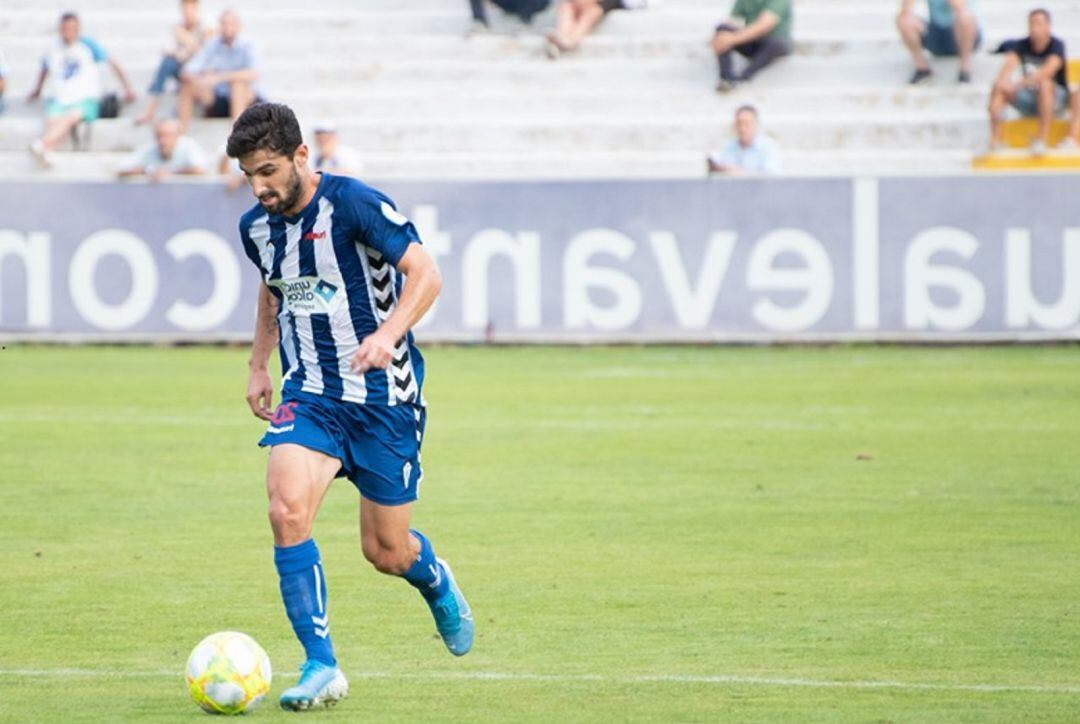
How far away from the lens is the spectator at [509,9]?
83.5ft

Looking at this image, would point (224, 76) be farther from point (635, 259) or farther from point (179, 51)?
point (635, 259)

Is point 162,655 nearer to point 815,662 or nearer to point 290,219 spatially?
point 290,219

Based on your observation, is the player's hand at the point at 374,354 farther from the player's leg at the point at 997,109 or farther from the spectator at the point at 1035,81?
the player's leg at the point at 997,109

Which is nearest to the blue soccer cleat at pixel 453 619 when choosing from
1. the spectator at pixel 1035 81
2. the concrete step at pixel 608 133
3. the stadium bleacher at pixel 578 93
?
the stadium bleacher at pixel 578 93

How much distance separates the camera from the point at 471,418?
586 inches

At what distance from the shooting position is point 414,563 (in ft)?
22.7

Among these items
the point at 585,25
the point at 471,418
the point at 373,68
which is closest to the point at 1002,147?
the point at 585,25

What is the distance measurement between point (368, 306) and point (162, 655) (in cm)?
142

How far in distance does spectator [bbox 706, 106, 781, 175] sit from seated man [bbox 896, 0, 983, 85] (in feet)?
11.3

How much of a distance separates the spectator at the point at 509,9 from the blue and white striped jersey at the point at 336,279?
750 inches

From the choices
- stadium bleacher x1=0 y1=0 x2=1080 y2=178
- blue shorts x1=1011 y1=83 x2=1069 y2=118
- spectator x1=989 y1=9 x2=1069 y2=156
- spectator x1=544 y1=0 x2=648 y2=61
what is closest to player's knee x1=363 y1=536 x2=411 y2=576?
stadium bleacher x1=0 y1=0 x2=1080 y2=178

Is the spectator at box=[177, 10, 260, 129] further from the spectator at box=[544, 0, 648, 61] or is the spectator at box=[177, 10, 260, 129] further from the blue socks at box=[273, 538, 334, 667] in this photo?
the blue socks at box=[273, 538, 334, 667]

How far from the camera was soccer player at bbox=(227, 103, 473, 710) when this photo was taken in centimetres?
636

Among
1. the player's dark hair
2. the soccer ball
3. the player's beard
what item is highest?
the player's dark hair
